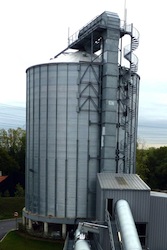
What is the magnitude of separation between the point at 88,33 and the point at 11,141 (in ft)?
190

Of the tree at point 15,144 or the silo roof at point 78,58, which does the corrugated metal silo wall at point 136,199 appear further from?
the tree at point 15,144

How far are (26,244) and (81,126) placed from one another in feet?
53.7

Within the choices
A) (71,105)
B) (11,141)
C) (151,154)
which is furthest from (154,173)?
(71,105)

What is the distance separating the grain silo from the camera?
3381cm

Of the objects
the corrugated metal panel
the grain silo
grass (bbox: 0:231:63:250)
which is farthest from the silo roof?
grass (bbox: 0:231:63:250)

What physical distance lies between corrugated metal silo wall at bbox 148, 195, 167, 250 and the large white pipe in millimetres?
3979

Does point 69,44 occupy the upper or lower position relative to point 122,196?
upper

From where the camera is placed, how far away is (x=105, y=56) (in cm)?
3416

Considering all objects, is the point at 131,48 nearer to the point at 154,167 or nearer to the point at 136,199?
the point at 136,199

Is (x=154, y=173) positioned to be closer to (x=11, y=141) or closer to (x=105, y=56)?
(x=11, y=141)

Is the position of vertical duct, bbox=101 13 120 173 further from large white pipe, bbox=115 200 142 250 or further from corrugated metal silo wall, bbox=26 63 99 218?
large white pipe, bbox=115 200 142 250

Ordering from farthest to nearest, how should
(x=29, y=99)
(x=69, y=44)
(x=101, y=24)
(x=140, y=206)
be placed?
(x=69, y=44), (x=29, y=99), (x=101, y=24), (x=140, y=206)

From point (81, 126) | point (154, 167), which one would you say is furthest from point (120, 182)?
point (154, 167)

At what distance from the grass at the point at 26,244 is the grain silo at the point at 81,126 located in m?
1.85
